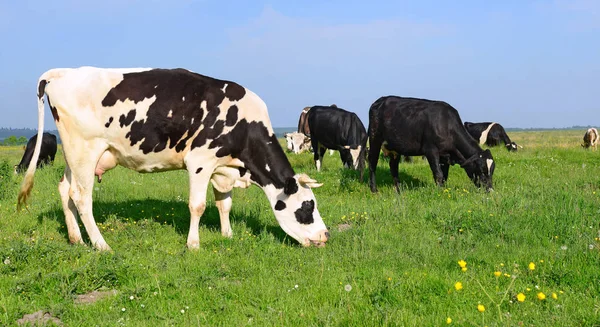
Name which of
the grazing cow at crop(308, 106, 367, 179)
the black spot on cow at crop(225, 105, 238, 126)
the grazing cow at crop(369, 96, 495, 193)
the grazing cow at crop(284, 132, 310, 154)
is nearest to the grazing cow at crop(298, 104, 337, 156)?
the grazing cow at crop(284, 132, 310, 154)

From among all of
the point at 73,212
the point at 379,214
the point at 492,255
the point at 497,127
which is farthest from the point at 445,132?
the point at 497,127

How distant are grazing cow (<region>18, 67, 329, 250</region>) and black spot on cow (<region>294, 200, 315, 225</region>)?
0.01 m

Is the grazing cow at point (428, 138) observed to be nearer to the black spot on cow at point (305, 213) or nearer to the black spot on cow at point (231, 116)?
the black spot on cow at point (305, 213)

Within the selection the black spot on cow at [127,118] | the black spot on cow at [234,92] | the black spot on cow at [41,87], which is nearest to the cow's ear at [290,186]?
the black spot on cow at [234,92]

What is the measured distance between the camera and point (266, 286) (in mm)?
5738

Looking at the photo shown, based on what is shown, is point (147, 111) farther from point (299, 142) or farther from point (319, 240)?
point (299, 142)

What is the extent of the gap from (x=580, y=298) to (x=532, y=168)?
10.6 meters

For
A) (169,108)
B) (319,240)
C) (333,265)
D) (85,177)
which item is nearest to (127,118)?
(169,108)

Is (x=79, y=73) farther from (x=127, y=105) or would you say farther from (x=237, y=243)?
(x=237, y=243)

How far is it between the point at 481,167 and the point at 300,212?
5.58m

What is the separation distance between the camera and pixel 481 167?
11641 millimetres

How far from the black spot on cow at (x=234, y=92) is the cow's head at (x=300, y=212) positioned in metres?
1.48

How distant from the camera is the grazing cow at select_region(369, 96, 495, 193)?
1184cm

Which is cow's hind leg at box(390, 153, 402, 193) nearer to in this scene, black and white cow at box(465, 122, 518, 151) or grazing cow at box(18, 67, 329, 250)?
grazing cow at box(18, 67, 329, 250)
